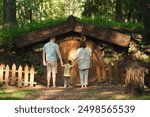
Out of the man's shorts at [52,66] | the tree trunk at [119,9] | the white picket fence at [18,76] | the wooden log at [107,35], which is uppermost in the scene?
the tree trunk at [119,9]

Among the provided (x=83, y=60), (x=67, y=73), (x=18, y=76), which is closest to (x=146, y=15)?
(x=83, y=60)

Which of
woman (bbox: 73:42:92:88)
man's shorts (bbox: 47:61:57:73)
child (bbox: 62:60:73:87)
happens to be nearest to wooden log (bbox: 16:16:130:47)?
child (bbox: 62:60:73:87)

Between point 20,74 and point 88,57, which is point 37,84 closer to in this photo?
point 20,74

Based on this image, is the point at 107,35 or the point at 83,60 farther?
the point at 107,35

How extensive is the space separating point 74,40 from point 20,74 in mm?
3665

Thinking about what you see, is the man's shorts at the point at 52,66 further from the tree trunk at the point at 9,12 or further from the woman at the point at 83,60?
the tree trunk at the point at 9,12

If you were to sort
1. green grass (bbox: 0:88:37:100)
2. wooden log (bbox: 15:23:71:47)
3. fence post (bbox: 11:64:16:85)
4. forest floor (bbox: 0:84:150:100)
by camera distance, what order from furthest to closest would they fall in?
wooden log (bbox: 15:23:71:47), fence post (bbox: 11:64:16:85), green grass (bbox: 0:88:37:100), forest floor (bbox: 0:84:150:100)

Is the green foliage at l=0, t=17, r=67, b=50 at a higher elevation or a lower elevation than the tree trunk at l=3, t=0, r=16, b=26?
lower

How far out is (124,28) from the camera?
74.2ft

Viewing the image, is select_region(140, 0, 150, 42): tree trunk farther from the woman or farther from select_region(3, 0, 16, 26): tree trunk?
select_region(3, 0, 16, 26): tree trunk

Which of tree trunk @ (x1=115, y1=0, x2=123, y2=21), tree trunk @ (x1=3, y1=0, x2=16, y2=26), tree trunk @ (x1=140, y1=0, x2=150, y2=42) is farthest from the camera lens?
tree trunk @ (x1=115, y1=0, x2=123, y2=21)

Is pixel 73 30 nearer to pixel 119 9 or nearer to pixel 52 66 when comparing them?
pixel 52 66

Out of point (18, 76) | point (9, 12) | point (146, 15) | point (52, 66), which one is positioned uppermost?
point (9, 12)

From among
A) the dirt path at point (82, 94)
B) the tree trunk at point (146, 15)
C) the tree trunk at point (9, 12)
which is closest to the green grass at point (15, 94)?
the dirt path at point (82, 94)
